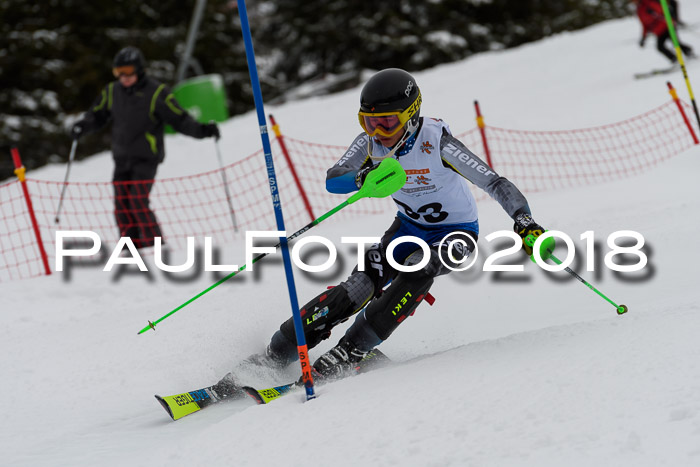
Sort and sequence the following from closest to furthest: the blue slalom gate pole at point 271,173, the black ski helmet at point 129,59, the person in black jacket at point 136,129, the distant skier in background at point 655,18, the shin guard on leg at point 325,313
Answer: the blue slalom gate pole at point 271,173
the shin guard on leg at point 325,313
the black ski helmet at point 129,59
the person in black jacket at point 136,129
the distant skier in background at point 655,18

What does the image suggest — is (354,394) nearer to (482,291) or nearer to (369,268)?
(369,268)

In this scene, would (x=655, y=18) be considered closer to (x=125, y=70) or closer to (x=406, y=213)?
(x=125, y=70)

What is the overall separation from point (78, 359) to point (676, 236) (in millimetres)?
4648

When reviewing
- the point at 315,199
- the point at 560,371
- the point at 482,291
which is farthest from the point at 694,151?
the point at 560,371

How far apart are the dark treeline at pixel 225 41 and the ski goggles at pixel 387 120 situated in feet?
41.9

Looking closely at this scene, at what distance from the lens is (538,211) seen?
7.38 metres

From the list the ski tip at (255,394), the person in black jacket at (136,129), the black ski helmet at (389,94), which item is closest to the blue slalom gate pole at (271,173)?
the ski tip at (255,394)

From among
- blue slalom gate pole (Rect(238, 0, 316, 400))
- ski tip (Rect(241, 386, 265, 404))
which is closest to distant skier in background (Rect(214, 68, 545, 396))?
ski tip (Rect(241, 386, 265, 404))

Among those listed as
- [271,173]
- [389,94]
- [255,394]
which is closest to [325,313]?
[255,394]

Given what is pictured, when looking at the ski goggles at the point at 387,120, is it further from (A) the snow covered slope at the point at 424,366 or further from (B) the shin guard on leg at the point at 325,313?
(A) the snow covered slope at the point at 424,366

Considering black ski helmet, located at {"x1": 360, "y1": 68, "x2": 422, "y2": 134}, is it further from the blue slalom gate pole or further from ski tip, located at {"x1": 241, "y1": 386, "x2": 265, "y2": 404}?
ski tip, located at {"x1": 241, "y1": 386, "x2": 265, "y2": 404}

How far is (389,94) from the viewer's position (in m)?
3.80

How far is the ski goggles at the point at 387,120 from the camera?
384cm

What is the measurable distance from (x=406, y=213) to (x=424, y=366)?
121 centimetres
